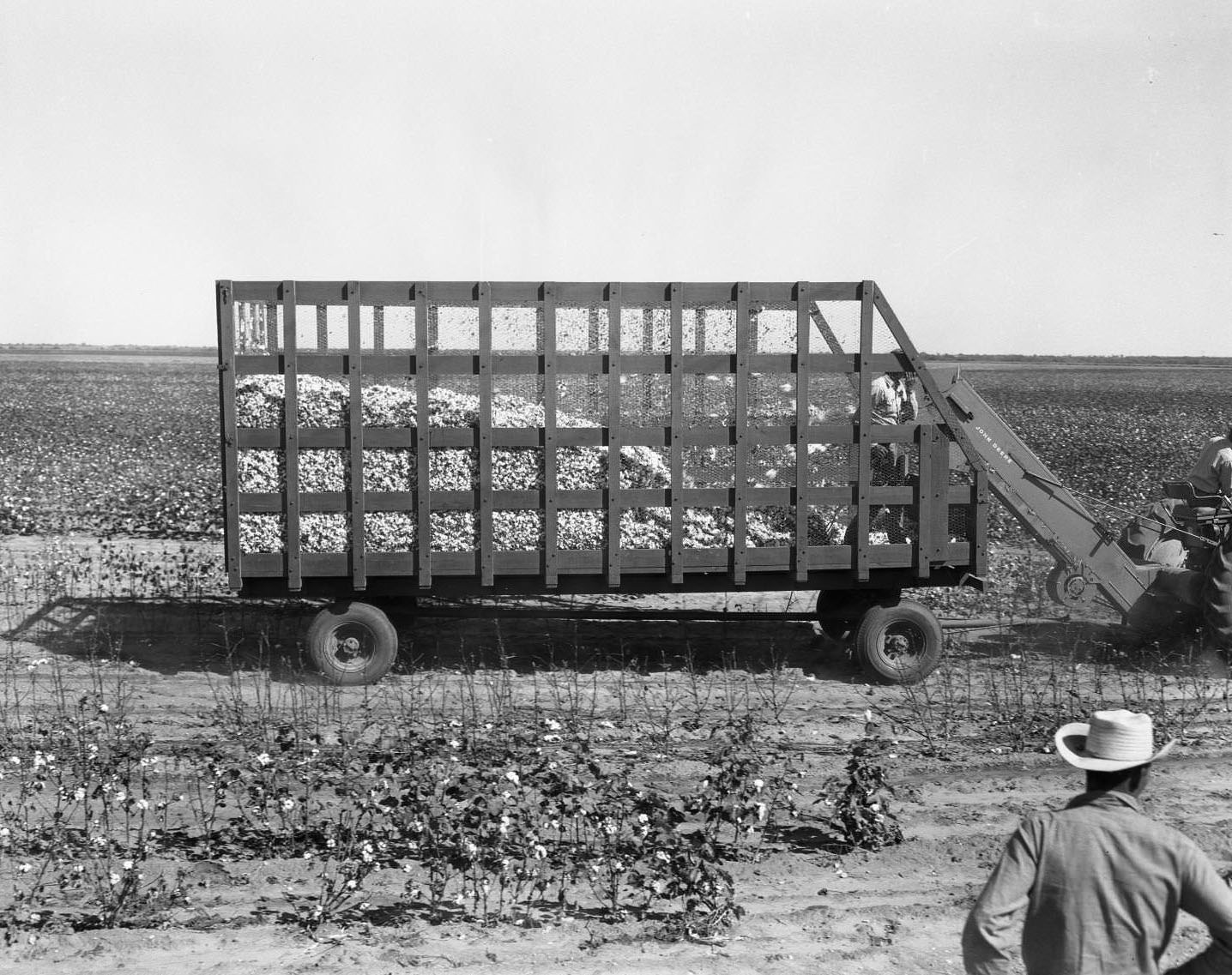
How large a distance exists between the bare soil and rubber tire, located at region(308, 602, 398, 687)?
161 mm

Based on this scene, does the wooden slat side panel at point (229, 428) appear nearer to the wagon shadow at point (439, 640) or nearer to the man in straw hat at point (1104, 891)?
the wagon shadow at point (439, 640)

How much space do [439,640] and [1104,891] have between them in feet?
26.0

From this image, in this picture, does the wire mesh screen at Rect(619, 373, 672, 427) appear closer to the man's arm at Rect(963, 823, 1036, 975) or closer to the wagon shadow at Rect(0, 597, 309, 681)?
the wagon shadow at Rect(0, 597, 309, 681)

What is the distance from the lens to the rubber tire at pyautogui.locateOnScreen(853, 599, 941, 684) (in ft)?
31.1

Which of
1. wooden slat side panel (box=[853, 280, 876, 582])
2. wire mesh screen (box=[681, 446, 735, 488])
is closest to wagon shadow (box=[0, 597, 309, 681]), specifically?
Answer: wire mesh screen (box=[681, 446, 735, 488])

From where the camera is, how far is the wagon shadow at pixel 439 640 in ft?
32.6

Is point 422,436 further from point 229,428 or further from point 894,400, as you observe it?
point 894,400

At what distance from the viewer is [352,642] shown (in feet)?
30.5

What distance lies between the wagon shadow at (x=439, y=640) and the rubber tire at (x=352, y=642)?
11.4 inches

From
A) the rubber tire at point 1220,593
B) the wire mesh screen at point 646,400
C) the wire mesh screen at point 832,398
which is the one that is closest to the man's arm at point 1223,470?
the rubber tire at point 1220,593

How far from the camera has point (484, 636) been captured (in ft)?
35.6

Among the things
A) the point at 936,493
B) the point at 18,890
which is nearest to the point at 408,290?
the point at 936,493

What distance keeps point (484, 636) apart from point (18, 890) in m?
5.46

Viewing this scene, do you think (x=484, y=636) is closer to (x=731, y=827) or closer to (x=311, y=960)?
(x=731, y=827)
